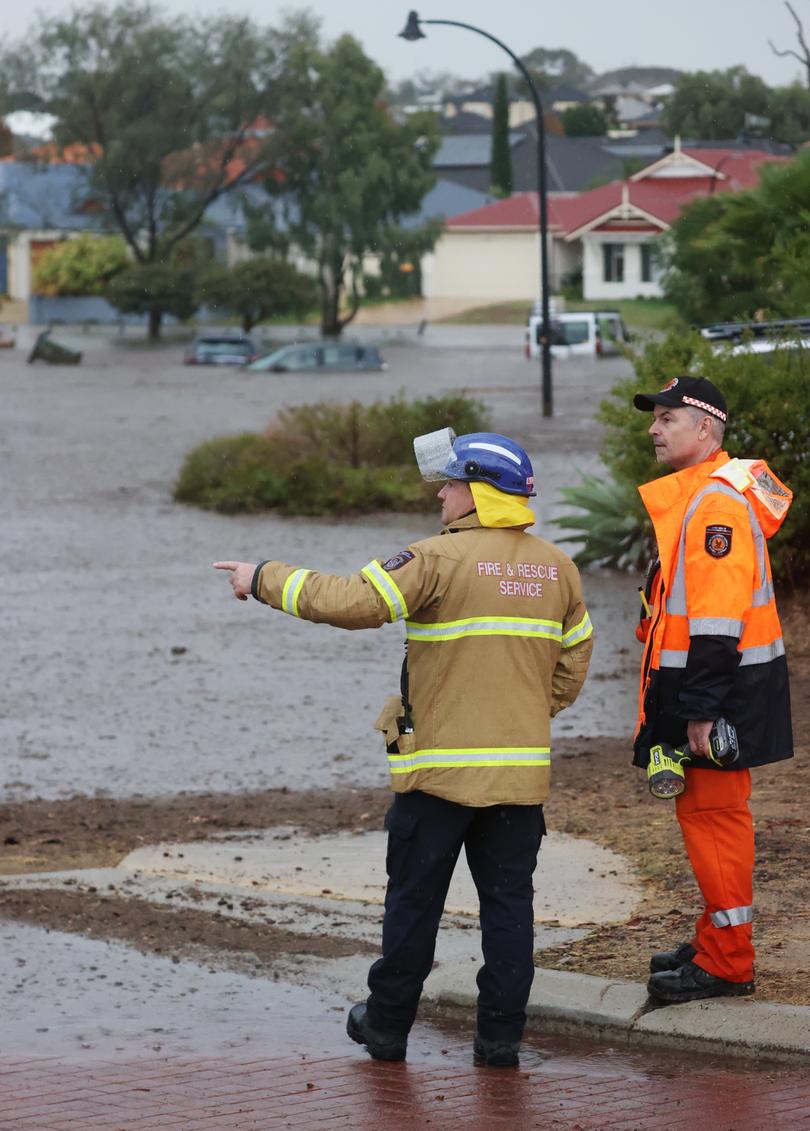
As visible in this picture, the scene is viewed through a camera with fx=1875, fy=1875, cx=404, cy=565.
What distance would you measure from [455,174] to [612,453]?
97.9m

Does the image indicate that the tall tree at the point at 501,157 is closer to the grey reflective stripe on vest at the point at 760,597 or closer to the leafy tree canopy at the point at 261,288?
the leafy tree canopy at the point at 261,288

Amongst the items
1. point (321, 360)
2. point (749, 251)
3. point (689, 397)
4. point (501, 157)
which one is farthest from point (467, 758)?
point (501, 157)

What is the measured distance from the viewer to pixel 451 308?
8731 centimetres

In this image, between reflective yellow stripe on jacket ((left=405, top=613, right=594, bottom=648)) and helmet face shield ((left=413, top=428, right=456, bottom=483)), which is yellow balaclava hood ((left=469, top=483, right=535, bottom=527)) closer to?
helmet face shield ((left=413, top=428, right=456, bottom=483))

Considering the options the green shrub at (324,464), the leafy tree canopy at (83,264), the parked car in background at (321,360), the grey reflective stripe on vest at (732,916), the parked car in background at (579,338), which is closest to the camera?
the grey reflective stripe on vest at (732,916)

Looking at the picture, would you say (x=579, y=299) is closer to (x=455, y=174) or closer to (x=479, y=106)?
(x=455, y=174)

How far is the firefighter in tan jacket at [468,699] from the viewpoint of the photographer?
191 inches

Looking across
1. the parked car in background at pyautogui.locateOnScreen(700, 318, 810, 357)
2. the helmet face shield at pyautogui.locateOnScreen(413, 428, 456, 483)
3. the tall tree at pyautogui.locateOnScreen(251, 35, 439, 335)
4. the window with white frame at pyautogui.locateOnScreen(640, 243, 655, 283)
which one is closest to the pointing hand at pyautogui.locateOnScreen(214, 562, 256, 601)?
the helmet face shield at pyautogui.locateOnScreen(413, 428, 456, 483)

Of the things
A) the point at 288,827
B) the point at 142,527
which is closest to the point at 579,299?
the point at 142,527

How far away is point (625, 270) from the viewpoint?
2916 inches

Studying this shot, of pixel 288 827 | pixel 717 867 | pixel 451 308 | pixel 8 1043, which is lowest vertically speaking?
pixel 451 308

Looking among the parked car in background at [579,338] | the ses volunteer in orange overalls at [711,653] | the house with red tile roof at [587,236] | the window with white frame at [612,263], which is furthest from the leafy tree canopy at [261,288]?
the ses volunteer in orange overalls at [711,653]

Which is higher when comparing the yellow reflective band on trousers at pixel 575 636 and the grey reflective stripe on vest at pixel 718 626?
the grey reflective stripe on vest at pixel 718 626

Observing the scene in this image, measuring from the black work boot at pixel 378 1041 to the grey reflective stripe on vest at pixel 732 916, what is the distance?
932mm
